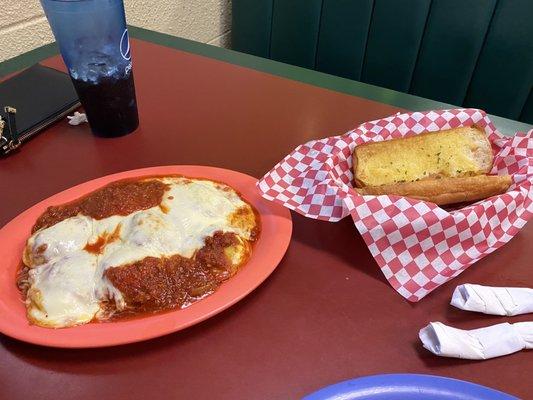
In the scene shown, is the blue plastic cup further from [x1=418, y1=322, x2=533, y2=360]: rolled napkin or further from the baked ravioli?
[x1=418, y1=322, x2=533, y2=360]: rolled napkin

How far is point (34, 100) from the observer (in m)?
1.35

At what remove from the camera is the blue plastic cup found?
105 centimetres

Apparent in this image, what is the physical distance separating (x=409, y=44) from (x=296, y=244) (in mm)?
1458

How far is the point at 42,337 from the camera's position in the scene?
69 centimetres

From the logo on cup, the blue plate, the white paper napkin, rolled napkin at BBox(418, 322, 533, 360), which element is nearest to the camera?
the blue plate

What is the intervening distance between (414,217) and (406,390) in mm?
361

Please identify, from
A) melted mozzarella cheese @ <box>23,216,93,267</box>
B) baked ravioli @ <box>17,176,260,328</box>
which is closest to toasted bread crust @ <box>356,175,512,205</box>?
baked ravioli @ <box>17,176,260,328</box>

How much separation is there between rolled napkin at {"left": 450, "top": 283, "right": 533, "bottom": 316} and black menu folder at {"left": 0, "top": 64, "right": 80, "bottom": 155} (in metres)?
1.15

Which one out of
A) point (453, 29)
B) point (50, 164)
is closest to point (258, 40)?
point (453, 29)

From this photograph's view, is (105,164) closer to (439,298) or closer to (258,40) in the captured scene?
(439,298)

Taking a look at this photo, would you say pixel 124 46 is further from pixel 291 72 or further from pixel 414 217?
pixel 414 217

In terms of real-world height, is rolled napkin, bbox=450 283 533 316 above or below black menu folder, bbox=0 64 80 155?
above

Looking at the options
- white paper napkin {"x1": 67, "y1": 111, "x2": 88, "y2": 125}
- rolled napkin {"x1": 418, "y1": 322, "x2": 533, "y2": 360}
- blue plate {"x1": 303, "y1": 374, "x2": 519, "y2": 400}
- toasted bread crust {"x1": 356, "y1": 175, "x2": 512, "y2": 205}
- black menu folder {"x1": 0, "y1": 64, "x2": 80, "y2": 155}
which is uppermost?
toasted bread crust {"x1": 356, "y1": 175, "x2": 512, "y2": 205}

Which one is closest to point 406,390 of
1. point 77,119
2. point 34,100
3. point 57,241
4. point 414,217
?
point 414,217
